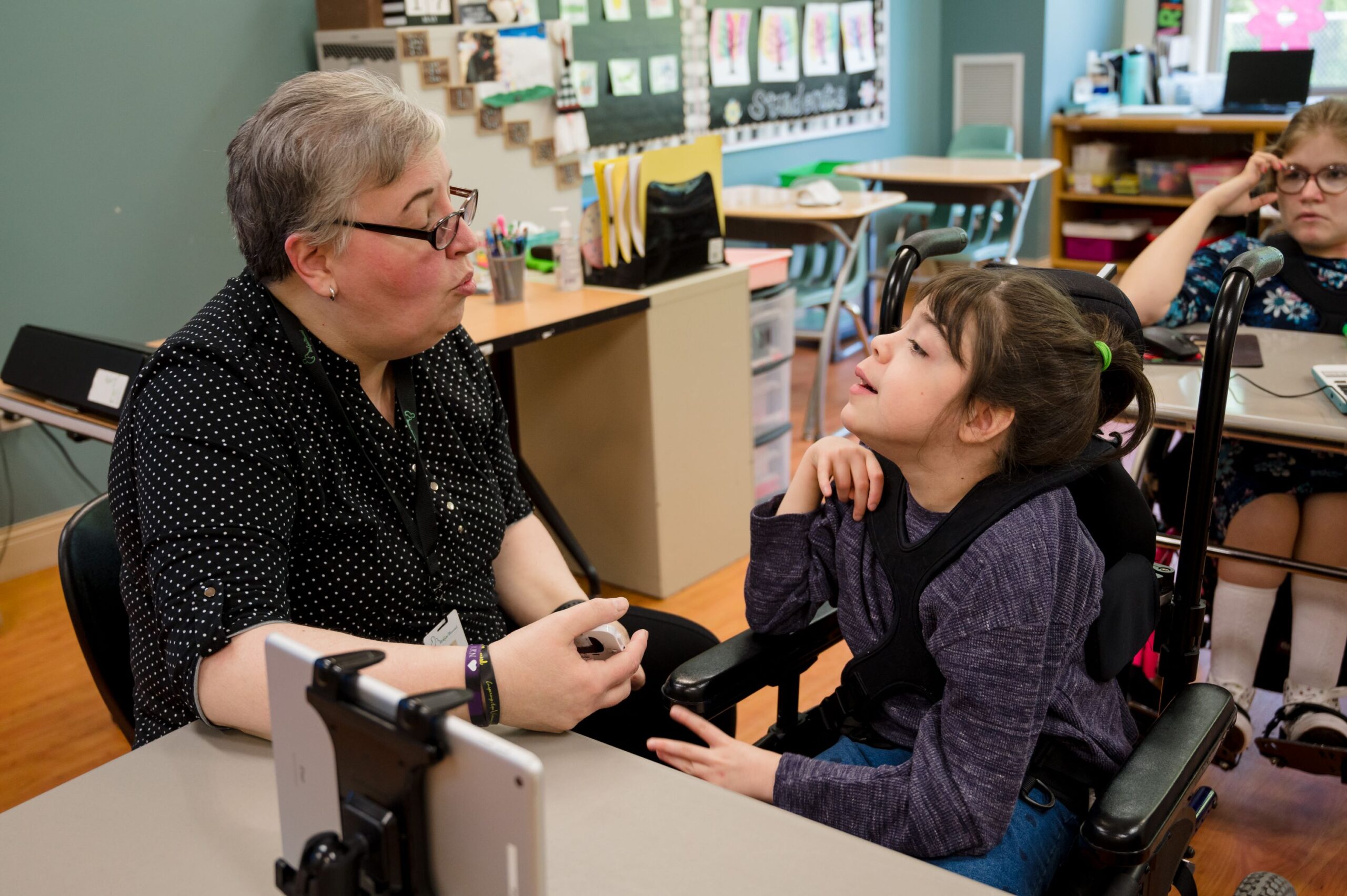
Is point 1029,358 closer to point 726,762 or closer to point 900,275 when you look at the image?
point 900,275

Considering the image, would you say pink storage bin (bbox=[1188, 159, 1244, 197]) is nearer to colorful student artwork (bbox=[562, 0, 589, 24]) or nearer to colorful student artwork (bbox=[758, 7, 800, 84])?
colorful student artwork (bbox=[758, 7, 800, 84])

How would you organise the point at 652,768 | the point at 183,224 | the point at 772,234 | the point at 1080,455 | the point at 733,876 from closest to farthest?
1. the point at 733,876
2. the point at 652,768
3. the point at 1080,455
4. the point at 183,224
5. the point at 772,234

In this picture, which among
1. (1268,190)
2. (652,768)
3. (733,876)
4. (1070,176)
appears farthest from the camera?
(1070,176)

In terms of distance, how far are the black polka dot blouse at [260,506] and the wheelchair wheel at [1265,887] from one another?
3.62 ft

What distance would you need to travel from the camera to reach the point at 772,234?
432 cm

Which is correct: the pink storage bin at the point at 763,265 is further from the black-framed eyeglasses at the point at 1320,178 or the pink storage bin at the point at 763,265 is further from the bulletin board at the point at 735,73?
the black-framed eyeglasses at the point at 1320,178

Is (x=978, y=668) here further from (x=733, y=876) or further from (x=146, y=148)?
(x=146, y=148)

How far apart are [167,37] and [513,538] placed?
8.09 feet

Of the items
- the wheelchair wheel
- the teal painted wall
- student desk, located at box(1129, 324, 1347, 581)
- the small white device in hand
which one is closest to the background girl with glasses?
student desk, located at box(1129, 324, 1347, 581)

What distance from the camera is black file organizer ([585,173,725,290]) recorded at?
9.08ft

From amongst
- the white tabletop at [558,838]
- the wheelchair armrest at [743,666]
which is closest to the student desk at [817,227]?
the wheelchair armrest at [743,666]

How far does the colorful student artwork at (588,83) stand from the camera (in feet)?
14.1

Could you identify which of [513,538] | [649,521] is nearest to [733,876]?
[513,538]

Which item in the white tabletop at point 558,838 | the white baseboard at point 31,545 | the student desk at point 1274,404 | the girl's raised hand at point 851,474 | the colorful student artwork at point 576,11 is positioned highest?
the colorful student artwork at point 576,11
